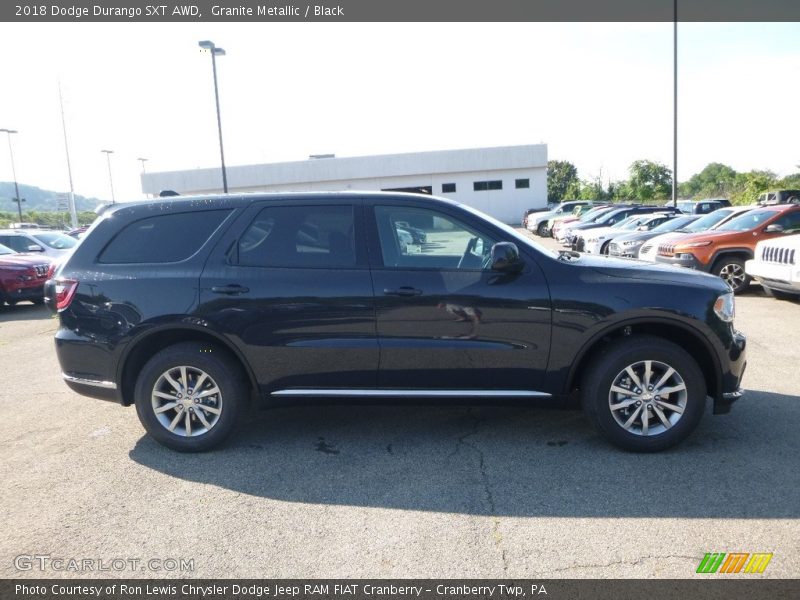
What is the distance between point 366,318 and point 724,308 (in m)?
2.59

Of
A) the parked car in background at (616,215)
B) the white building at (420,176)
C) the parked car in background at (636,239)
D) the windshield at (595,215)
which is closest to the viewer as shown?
the parked car in background at (636,239)

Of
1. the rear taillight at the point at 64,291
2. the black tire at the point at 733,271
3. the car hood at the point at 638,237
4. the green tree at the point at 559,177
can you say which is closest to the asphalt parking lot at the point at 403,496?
the rear taillight at the point at 64,291

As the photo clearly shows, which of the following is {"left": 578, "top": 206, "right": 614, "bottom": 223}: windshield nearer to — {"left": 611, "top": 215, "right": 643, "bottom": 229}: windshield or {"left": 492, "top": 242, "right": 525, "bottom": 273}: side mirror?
{"left": 611, "top": 215, "right": 643, "bottom": 229}: windshield

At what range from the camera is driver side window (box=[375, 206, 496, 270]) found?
14.7 feet

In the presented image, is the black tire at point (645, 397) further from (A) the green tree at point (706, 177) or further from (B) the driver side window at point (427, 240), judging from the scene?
(A) the green tree at point (706, 177)

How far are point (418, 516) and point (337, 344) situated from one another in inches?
55.1

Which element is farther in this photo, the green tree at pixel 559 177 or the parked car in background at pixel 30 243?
the green tree at pixel 559 177

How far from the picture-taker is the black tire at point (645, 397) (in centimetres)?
425

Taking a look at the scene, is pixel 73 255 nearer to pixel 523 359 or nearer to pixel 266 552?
pixel 266 552

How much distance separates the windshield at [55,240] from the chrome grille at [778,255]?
52.4 ft

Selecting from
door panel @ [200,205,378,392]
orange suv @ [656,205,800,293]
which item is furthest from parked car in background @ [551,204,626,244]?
door panel @ [200,205,378,392]

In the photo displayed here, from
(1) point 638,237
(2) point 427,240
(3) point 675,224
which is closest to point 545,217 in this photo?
(3) point 675,224

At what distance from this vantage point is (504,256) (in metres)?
4.20

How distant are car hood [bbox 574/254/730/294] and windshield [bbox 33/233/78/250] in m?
15.3
